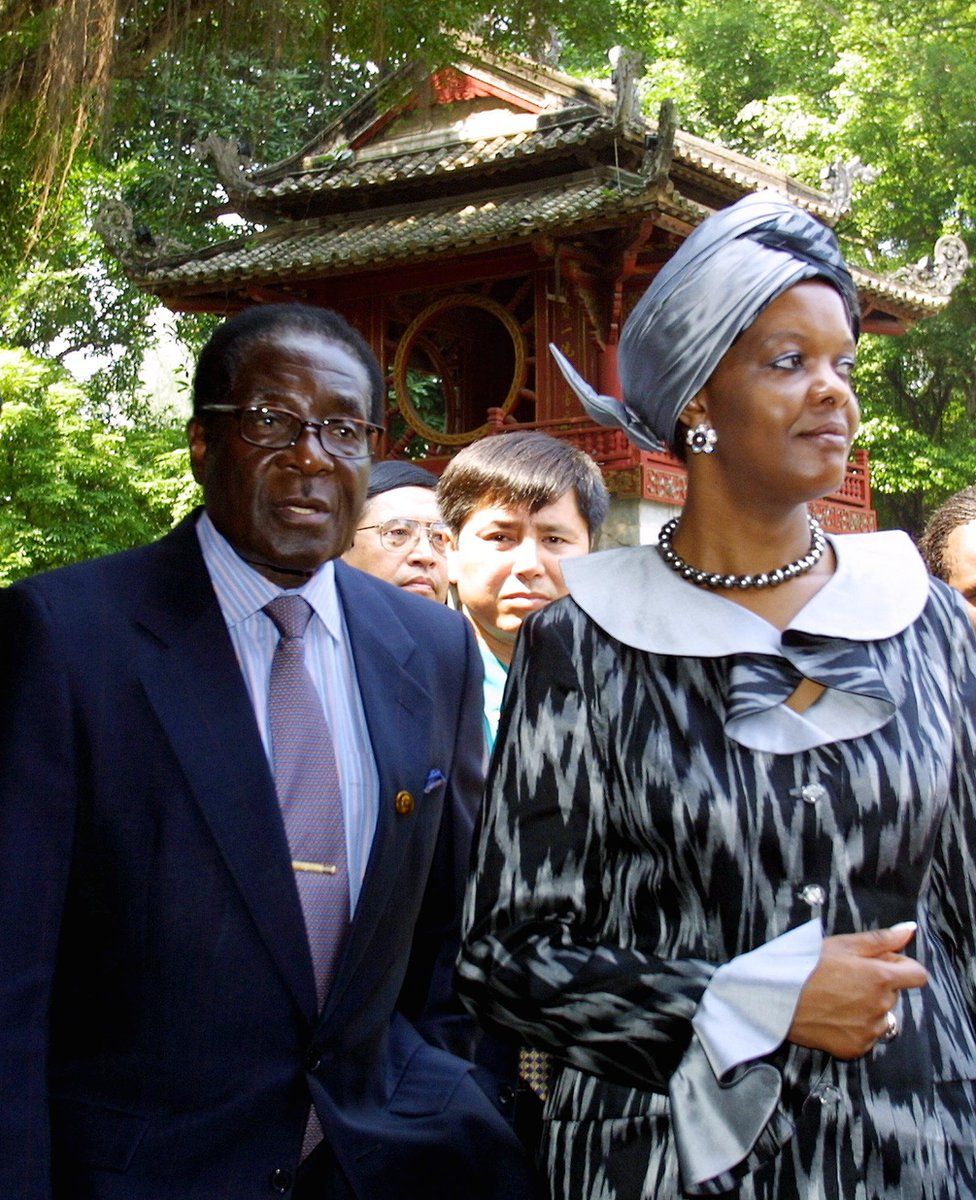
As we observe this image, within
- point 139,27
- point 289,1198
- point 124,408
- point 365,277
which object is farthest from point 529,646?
point 124,408

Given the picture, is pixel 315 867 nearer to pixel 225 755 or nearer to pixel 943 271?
pixel 225 755

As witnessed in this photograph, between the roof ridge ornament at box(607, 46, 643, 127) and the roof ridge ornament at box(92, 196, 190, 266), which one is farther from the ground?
the roof ridge ornament at box(607, 46, 643, 127)

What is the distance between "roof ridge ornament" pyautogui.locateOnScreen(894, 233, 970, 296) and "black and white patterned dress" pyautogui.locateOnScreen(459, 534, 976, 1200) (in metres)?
19.0

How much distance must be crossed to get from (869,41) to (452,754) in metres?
24.2

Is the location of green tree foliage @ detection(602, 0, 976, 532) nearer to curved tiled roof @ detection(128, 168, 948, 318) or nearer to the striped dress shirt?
curved tiled roof @ detection(128, 168, 948, 318)

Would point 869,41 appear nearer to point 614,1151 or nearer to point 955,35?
point 955,35

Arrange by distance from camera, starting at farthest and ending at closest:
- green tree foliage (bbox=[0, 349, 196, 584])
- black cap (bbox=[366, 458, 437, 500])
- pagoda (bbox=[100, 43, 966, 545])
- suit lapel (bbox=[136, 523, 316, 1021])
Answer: green tree foliage (bbox=[0, 349, 196, 584])
pagoda (bbox=[100, 43, 966, 545])
black cap (bbox=[366, 458, 437, 500])
suit lapel (bbox=[136, 523, 316, 1021])

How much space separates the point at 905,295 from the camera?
64.3ft

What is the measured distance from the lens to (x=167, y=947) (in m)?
2.09

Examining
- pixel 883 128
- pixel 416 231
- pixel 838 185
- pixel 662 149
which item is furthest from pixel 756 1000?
pixel 883 128

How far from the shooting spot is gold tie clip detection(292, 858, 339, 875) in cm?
222

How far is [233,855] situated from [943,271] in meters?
19.3

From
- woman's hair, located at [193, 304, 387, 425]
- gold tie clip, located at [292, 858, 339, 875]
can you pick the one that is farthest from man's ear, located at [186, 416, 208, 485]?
gold tie clip, located at [292, 858, 339, 875]

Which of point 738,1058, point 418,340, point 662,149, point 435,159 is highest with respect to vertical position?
point 435,159
